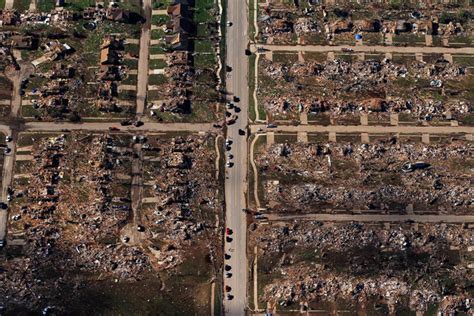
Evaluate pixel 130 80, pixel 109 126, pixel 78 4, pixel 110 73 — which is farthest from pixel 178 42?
pixel 78 4

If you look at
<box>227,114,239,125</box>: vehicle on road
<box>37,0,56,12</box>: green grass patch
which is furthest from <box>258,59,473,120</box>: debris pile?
<box>37,0,56,12</box>: green grass patch

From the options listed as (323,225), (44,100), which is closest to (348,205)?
(323,225)

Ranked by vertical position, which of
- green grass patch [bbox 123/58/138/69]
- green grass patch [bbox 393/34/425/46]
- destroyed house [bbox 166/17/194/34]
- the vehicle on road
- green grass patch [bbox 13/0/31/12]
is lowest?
the vehicle on road

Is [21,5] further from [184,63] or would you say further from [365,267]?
[365,267]

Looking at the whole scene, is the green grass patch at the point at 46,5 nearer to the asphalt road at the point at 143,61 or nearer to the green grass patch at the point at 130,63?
the asphalt road at the point at 143,61

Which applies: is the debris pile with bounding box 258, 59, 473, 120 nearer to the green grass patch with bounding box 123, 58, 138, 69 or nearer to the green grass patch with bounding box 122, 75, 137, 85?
the green grass patch with bounding box 122, 75, 137, 85

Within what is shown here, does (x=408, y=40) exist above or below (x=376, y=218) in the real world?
above
